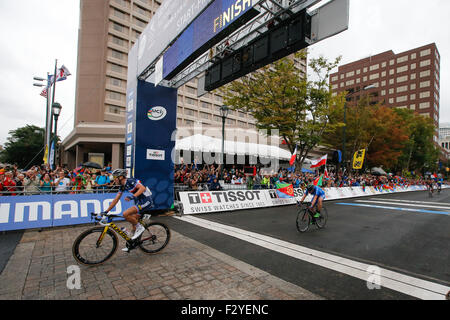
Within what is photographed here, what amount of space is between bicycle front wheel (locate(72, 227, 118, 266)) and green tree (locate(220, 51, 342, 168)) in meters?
12.4

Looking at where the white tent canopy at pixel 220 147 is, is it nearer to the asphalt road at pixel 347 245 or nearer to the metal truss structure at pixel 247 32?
the metal truss structure at pixel 247 32

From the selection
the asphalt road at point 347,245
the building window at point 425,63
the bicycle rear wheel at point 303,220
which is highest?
the building window at point 425,63

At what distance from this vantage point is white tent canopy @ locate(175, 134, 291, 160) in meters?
18.0

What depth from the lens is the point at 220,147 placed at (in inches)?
768

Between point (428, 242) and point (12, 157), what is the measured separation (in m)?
66.0

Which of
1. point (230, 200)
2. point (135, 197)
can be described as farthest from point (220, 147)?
point (135, 197)

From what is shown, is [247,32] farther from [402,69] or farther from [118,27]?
[402,69]

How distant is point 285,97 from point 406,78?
279ft

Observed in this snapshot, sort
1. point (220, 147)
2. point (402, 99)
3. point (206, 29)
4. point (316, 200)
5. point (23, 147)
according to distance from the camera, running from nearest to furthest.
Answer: point (206, 29) → point (316, 200) → point (220, 147) → point (23, 147) → point (402, 99)

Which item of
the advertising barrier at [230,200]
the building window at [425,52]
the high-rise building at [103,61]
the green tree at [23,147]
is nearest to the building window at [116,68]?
the high-rise building at [103,61]

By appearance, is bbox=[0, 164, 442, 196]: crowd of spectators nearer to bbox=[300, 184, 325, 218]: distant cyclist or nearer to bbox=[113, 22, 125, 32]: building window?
bbox=[300, 184, 325, 218]: distant cyclist

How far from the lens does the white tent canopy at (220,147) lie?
17991 mm

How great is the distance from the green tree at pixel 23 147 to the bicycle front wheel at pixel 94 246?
5695 centimetres
